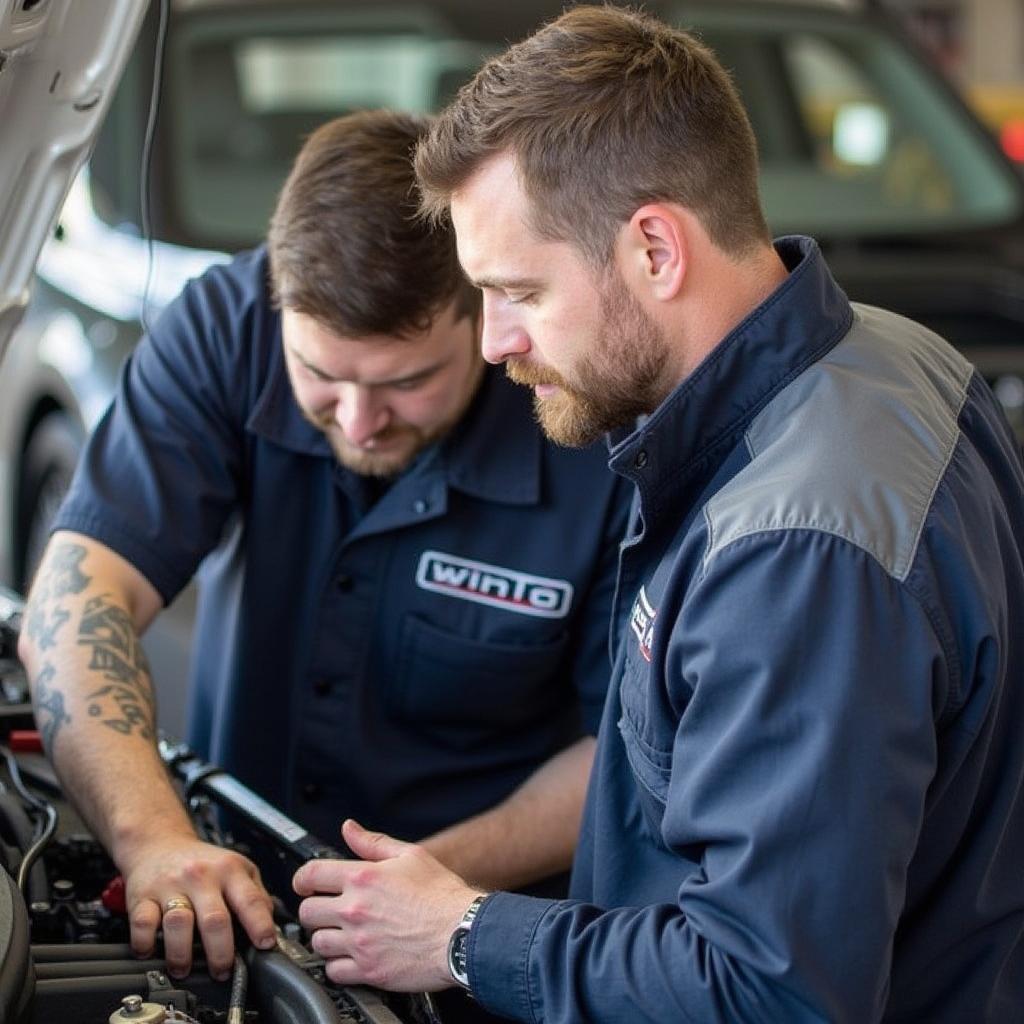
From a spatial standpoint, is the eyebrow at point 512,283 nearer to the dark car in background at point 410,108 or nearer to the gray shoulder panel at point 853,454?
the gray shoulder panel at point 853,454

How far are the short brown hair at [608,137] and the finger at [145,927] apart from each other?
65 cm

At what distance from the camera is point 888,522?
123 centimetres

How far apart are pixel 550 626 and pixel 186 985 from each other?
65 centimetres

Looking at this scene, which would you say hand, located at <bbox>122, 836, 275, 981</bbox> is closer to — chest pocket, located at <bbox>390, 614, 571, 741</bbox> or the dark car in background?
chest pocket, located at <bbox>390, 614, 571, 741</bbox>

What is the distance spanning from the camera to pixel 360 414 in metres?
1.85

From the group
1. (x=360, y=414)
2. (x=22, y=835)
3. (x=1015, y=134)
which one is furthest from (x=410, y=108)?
(x=1015, y=134)

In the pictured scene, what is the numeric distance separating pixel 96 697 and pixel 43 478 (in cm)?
223

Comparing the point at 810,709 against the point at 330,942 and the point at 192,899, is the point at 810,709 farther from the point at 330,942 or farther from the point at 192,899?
the point at 192,899

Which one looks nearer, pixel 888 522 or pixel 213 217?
pixel 888 522

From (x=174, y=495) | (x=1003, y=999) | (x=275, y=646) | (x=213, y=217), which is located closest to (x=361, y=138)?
(x=174, y=495)

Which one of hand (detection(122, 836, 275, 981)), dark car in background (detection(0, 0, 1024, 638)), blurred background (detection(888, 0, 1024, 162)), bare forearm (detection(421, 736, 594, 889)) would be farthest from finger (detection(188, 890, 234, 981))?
blurred background (detection(888, 0, 1024, 162))

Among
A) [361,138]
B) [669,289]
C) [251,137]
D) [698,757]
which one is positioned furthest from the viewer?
[251,137]

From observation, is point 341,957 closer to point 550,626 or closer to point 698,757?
point 698,757

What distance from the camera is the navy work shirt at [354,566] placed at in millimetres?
1964
